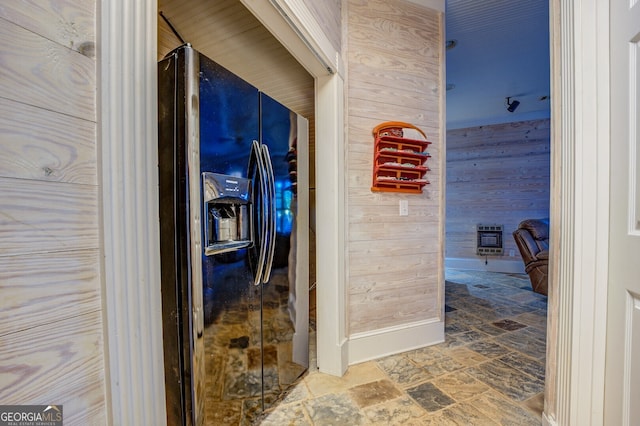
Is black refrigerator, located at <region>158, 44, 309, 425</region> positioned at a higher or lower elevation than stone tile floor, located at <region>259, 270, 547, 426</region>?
higher

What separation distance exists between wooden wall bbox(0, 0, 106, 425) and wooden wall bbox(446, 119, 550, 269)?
20.8ft

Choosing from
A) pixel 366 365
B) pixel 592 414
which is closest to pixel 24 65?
pixel 592 414

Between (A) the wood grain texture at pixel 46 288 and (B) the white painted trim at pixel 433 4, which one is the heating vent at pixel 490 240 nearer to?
(B) the white painted trim at pixel 433 4

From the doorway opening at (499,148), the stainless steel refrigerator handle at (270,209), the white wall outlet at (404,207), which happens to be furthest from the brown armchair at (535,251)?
the stainless steel refrigerator handle at (270,209)

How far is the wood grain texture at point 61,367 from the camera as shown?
0.45m

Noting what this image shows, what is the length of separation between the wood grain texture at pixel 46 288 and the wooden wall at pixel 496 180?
6.33m

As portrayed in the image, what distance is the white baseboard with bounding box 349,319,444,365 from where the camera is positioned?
201cm

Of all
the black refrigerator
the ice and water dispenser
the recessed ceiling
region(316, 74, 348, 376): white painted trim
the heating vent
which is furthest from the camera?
the heating vent

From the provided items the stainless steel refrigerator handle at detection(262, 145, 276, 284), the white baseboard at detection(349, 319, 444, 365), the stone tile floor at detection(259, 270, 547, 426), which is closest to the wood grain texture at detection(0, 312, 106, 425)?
the stainless steel refrigerator handle at detection(262, 145, 276, 284)

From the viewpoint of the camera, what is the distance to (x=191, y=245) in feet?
3.01

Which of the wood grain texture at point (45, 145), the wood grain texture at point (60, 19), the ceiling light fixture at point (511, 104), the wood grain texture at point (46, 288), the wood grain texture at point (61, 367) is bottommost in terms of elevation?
the wood grain texture at point (61, 367)

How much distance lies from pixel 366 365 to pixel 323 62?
2.18 metres

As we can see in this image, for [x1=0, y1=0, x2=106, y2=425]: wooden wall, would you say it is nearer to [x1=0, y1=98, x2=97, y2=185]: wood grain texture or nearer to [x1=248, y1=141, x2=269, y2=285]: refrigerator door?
[x1=0, y1=98, x2=97, y2=185]: wood grain texture

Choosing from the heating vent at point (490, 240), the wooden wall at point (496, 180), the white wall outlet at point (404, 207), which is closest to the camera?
the white wall outlet at point (404, 207)
